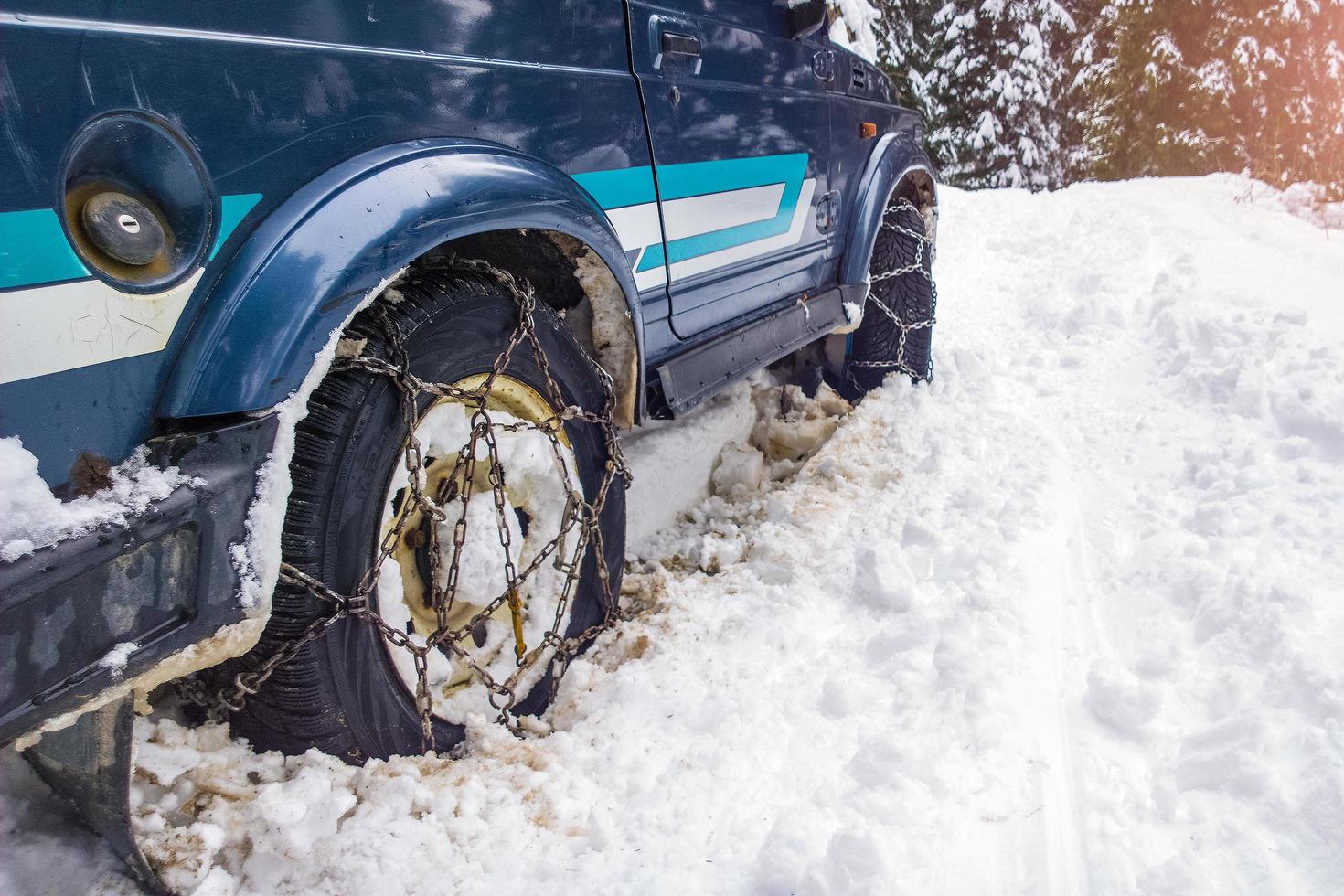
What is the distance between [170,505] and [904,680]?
54.1 inches

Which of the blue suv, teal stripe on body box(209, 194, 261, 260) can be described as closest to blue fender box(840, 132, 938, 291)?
the blue suv

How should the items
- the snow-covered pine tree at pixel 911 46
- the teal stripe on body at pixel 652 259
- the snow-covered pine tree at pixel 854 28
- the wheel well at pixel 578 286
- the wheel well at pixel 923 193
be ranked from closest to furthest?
the wheel well at pixel 578 286
the teal stripe on body at pixel 652 259
the wheel well at pixel 923 193
the snow-covered pine tree at pixel 854 28
the snow-covered pine tree at pixel 911 46

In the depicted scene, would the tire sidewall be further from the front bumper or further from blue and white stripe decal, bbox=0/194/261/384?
blue and white stripe decal, bbox=0/194/261/384

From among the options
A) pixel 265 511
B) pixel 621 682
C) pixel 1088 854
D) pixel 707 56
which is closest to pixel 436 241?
pixel 265 511

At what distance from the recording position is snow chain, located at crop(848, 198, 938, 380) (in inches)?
135

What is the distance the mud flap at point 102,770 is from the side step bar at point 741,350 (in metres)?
1.33

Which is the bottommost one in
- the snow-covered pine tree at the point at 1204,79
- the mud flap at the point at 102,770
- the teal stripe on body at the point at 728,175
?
the mud flap at the point at 102,770

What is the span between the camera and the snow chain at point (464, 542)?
1208mm

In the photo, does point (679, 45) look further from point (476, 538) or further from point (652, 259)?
point (476, 538)

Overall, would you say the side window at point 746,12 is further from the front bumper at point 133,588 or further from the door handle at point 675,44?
the front bumper at point 133,588

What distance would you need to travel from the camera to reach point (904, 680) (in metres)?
1.64

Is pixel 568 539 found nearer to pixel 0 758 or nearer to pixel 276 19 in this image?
pixel 0 758

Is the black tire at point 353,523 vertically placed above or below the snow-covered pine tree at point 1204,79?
below

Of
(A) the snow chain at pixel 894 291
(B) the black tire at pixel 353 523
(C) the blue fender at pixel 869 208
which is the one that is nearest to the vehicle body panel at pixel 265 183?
(B) the black tire at pixel 353 523
